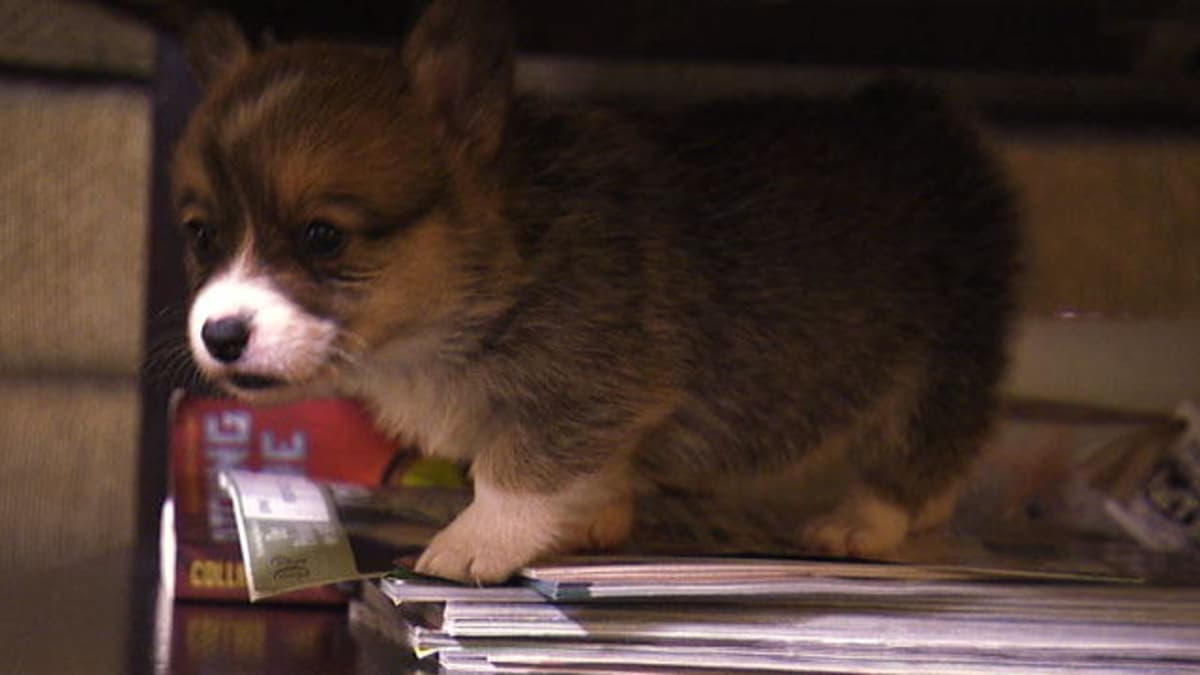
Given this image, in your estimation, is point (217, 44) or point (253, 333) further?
point (217, 44)

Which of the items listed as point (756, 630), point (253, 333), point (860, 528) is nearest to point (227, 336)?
point (253, 333)

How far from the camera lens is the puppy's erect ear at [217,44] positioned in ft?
3.36

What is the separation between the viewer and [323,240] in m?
0.88

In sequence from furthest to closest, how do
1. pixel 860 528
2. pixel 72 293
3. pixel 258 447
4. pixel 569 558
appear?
pixel 72 293 < pixel 258 447 < pixel 860 528 < pixel 569 558

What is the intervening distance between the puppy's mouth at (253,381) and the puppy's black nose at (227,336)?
22 millimetres

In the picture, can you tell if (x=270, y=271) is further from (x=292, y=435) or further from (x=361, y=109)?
(x=292, y=435)

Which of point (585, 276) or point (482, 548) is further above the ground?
point (585, 276)

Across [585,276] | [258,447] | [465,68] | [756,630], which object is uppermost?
[465,68]

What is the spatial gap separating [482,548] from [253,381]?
0.19 m

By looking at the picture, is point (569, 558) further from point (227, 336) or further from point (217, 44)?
point (217, 44)

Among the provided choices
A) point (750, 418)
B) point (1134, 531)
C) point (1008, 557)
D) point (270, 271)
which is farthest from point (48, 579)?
point (1134, 531)

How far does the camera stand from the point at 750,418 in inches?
43.1

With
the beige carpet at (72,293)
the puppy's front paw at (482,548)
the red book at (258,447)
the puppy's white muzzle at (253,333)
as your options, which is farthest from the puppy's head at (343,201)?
the beige carpet at (72,293)

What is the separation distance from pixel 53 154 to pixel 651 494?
86 cm
